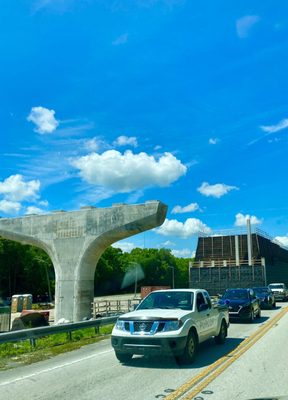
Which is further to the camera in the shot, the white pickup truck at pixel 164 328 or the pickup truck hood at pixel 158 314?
the pickup truck hood at pixel 158 314

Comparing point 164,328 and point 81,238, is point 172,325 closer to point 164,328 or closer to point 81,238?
point 164,328

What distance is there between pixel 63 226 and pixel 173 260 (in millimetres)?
122247

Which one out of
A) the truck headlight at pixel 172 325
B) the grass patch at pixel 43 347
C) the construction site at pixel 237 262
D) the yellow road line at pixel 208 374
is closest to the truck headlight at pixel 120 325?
the truck headlight at pixel 172 325

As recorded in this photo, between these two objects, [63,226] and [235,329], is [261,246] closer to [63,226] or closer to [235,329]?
[63,226]

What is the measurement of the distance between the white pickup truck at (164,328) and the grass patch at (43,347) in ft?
8.92

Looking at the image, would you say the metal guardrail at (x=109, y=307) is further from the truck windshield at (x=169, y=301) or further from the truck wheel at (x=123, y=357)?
the truck wheel at (x=123, y=357)

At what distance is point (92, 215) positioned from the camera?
2477 centimetres

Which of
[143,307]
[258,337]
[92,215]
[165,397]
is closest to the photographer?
[165,397]

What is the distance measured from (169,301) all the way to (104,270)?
97.9 m

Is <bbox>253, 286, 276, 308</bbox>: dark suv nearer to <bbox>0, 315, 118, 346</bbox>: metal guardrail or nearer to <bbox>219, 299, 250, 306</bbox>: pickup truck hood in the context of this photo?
<bbox>219, 299, 250, 306</bbox>: pickup truck hood

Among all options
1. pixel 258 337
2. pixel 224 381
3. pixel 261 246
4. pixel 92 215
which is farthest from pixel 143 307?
pixel 261 246

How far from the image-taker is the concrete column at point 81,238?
78.2ft

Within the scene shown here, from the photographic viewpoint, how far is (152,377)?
8352 millimetres

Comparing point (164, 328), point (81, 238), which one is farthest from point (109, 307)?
point (164, 328)
